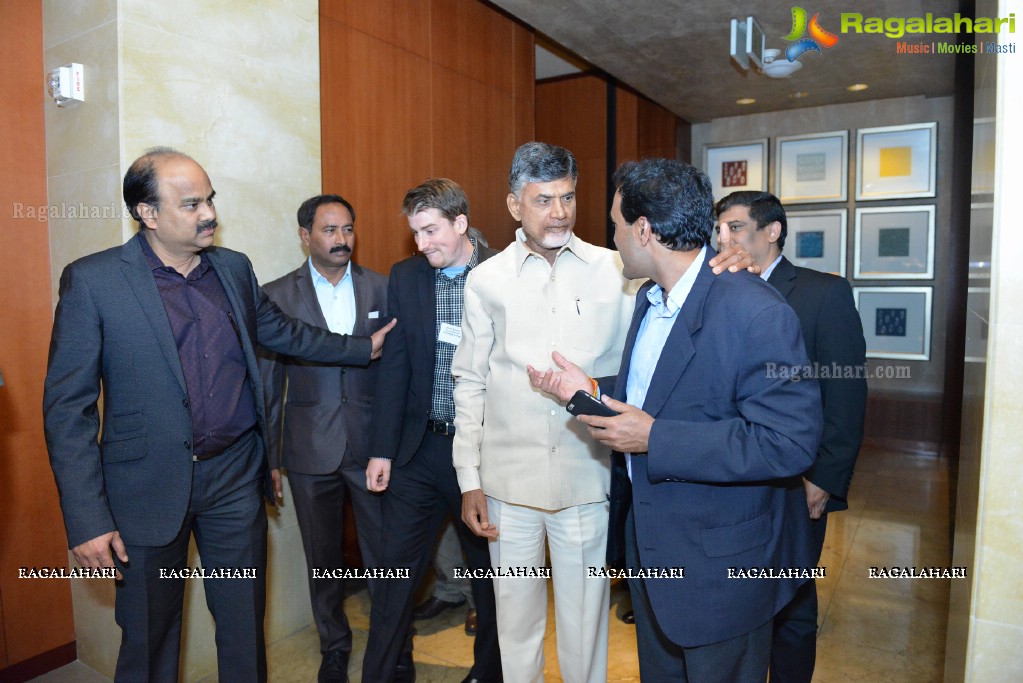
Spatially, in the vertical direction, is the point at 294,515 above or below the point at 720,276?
below

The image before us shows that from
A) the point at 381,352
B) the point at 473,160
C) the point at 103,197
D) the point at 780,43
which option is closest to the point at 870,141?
the point at 780,43

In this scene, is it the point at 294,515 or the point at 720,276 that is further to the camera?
the point at 294,515

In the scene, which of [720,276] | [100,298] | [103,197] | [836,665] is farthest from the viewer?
[836,665]

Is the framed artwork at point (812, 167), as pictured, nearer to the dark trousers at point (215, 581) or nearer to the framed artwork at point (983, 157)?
the framed artwork at point (983, 157)

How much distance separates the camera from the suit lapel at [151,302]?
2.02m

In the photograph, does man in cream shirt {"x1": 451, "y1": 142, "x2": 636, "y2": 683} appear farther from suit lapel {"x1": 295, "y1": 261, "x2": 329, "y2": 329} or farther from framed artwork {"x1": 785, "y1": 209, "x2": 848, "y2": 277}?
framed artwork {"x1": 785, "y1": 209, "x2": 848, "y2": 277}

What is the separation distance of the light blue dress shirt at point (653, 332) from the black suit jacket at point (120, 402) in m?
1.33

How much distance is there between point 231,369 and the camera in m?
2.21

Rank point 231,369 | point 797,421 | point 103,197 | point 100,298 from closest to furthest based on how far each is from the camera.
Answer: point 797,421 < point 100,298 < point 231,369 < point 103,197

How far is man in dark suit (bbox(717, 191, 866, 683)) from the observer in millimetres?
2297

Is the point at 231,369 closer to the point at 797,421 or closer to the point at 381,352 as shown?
the point at 381,352

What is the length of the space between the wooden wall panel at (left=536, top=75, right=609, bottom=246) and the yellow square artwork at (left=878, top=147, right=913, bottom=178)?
314cm

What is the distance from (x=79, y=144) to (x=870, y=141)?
7.41 meters

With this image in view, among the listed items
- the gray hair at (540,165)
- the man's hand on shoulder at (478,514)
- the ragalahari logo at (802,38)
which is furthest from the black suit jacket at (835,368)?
the ragalahari logo at (802,38)
